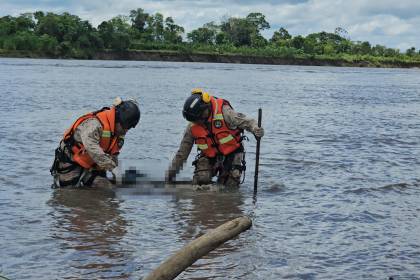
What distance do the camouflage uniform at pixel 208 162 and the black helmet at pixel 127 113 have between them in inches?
50.6

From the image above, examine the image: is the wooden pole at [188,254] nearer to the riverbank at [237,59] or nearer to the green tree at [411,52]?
the riverbank at [237,59]

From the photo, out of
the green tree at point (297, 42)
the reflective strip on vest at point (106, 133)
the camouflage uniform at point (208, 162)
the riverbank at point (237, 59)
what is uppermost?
the green tree at point (297, 42)

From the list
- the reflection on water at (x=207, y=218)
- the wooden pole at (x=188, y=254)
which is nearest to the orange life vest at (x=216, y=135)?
the reflection on water at (x=207, y=218)

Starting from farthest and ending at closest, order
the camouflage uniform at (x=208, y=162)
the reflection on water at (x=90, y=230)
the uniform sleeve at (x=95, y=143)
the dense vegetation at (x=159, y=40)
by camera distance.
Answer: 1. the dense vegetation at (x=159, y=40)
2. the camouflage uniform at (x=208, y=162)
3. the uniform sleeve at (x=95, y=143)
4. the reflection on water at (x=90, y=230)

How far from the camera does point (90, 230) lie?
913 centimetres

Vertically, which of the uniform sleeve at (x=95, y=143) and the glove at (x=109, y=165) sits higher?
the uniform sleeve at (x=95, y=143)

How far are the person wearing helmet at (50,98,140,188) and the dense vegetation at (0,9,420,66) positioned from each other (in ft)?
388

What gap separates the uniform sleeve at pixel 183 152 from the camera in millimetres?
11500

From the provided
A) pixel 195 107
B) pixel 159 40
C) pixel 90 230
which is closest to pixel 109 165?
pixel 90 230

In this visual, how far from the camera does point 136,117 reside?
10281 mm

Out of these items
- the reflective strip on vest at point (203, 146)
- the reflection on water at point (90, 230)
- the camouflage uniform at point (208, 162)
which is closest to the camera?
the reflection on water at point (90, 230)

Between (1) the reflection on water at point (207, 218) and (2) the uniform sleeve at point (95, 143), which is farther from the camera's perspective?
(2) the uniform sleeve at point (95, 143)

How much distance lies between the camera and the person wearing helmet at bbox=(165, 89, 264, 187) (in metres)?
10.9

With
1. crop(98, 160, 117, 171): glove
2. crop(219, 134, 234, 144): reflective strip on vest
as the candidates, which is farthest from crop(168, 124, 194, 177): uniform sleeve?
crop(98, 160, 117, 171): glove
